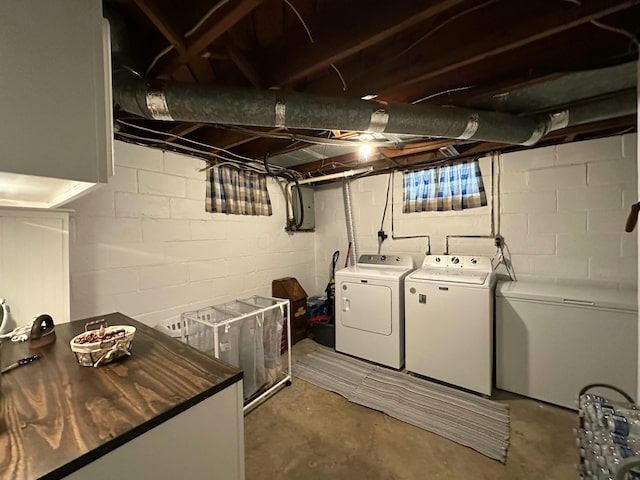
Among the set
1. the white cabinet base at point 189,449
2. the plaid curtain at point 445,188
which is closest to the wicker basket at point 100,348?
the white cabinet base at point 189,449


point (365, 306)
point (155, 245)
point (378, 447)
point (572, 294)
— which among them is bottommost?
point (378, 447)

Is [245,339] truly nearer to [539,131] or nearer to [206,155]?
[206,155]

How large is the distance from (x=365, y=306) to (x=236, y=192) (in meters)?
1.92

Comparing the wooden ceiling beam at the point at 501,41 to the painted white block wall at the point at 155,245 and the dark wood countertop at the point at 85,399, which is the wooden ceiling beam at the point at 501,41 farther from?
the painted white block wall at the point at 155,245

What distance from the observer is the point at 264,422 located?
6.59ft

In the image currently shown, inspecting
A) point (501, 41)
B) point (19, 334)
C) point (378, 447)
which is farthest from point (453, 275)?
point (19, 334)

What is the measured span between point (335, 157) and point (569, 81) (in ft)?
6.70

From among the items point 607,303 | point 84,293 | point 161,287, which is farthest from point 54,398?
point 607,303

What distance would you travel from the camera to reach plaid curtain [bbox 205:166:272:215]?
273cm

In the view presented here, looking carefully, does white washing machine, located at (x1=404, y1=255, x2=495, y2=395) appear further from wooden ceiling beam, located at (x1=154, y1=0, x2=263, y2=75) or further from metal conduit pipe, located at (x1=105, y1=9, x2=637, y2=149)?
wooden ceiling beam, located at (x1=154, y1=0, x2=263, y2=75)

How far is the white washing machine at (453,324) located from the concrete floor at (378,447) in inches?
16.2

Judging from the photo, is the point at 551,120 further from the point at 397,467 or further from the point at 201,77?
the point at 397,467

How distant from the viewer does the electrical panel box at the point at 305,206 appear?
12.2 ft

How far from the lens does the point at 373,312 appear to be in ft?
9.05
